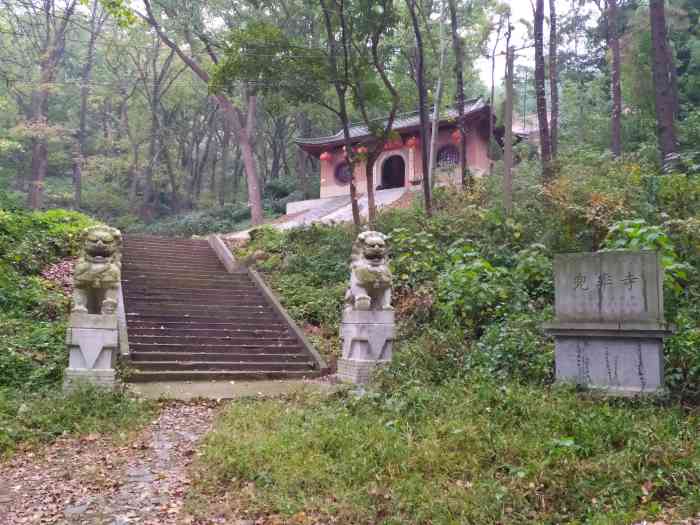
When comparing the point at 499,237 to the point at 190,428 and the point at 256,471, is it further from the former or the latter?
the point at 256,471

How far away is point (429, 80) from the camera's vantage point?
23766mm

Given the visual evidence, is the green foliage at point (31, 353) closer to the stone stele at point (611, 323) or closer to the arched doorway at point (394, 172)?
the stone stele at point (611, 323)

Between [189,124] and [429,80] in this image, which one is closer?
[429,80]

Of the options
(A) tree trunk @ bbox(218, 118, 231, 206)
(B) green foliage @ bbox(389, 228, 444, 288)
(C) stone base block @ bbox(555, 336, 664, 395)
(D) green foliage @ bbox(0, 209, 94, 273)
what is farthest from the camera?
(A) tree trunk @ bbox(218, 118, 231, 206)

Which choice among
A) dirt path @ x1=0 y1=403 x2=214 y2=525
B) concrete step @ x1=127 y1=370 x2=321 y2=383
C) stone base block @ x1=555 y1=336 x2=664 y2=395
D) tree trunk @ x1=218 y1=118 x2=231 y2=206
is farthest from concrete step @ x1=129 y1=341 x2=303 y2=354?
tree trunk @ x1=218 y1=118 x2=231 y2=206

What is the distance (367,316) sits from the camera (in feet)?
28.1

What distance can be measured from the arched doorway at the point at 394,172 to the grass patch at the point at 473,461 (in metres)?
24.6

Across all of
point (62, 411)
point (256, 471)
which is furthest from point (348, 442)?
point (62, 411)

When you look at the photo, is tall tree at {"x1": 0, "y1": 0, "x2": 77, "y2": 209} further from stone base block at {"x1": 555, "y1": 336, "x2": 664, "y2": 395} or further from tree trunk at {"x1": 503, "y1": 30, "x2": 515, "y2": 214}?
stone base block at {"x1": 555, "y1": 336, "x2": 664, "y2": 395}

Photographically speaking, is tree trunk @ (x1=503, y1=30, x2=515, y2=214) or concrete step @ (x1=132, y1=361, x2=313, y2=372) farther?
tree trunk @ (x1=503, y1=30, x2=515, y2=214)

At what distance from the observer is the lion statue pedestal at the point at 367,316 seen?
27.9 ft

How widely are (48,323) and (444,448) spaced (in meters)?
7.65

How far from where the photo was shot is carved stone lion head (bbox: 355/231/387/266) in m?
8.77

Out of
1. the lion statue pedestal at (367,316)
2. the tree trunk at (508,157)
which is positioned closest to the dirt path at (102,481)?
the lion statue pedestal at (367,316)
